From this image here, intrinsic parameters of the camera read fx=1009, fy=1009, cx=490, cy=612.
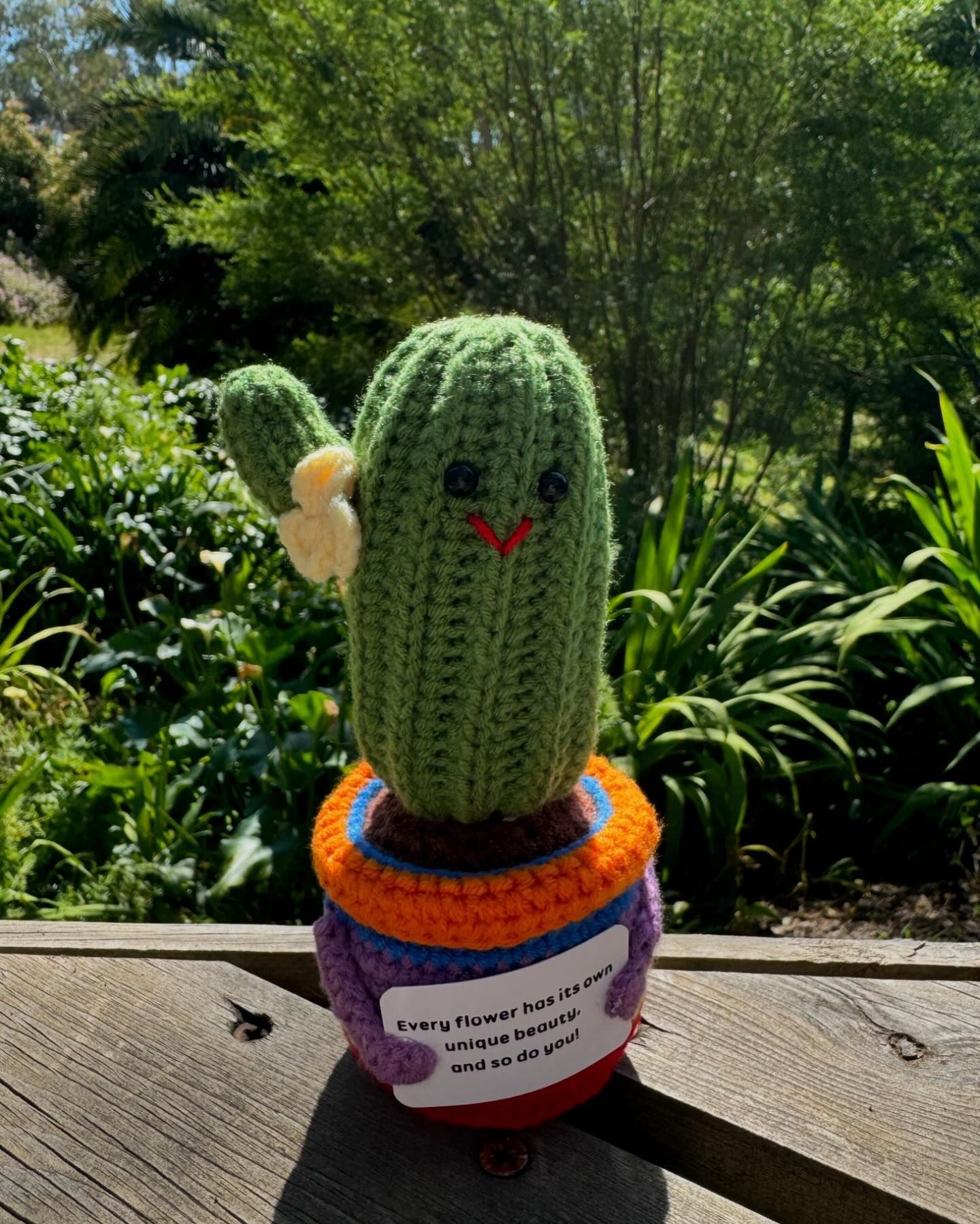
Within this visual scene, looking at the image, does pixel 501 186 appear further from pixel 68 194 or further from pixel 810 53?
pixel 68 194

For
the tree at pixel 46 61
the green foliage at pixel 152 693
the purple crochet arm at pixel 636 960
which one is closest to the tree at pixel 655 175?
the green foliage at pixel 152 693

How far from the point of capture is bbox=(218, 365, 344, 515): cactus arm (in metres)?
0.73

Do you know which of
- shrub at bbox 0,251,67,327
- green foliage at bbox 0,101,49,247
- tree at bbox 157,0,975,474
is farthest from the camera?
green foliage at bbox 0,101,49,247

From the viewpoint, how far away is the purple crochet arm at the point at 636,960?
82 centimetres

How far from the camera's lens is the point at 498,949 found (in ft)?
2.52

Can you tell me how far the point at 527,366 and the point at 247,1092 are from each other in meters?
0.68

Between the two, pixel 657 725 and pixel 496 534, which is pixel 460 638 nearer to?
pixel 496 534

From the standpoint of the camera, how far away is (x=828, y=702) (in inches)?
79.9

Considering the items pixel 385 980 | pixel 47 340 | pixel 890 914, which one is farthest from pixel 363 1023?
pixel 47 340

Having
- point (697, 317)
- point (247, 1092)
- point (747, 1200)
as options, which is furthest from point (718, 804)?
point (697, 317)

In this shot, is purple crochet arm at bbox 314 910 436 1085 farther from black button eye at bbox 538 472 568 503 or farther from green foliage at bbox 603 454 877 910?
green foliage at bbox 603 454 877 910

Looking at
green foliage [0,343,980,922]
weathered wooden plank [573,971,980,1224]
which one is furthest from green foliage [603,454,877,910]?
weathered wooden plank [573,971,980,1224]

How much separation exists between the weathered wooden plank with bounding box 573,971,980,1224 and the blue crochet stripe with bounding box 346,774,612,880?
0.26m

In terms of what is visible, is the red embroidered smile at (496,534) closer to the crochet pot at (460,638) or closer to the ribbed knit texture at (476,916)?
the crochet pot at (460,638)
